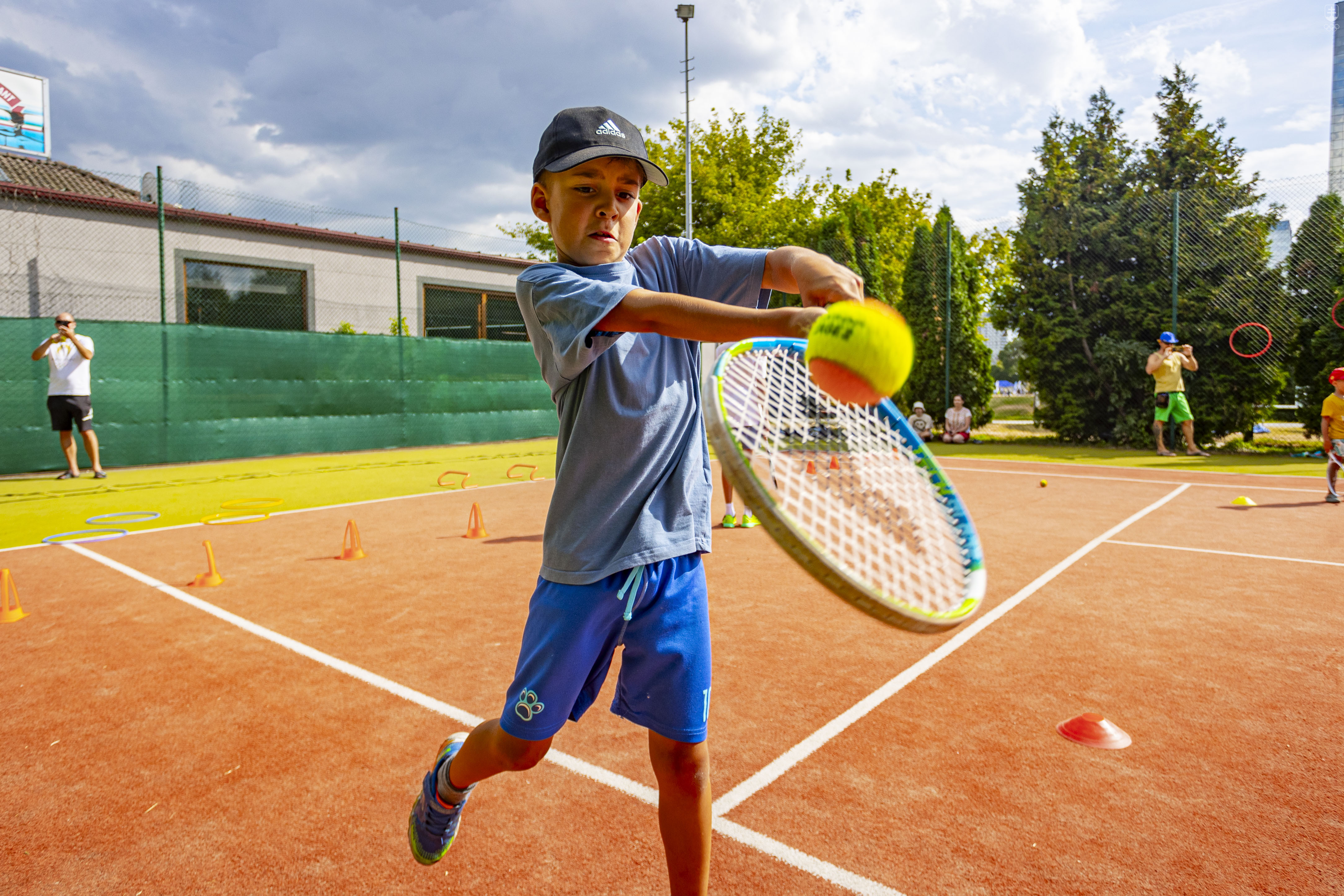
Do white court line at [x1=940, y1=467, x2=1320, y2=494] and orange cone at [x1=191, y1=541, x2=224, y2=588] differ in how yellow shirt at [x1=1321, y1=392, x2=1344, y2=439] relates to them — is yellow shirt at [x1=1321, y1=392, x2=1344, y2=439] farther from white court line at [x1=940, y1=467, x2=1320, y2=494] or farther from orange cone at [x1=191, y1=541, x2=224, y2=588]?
orange cone at [x1=191, y1=541, x2=224, y2=588]

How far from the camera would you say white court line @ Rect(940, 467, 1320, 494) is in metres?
10.1

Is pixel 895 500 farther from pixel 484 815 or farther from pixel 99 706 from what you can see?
pixel 99 706

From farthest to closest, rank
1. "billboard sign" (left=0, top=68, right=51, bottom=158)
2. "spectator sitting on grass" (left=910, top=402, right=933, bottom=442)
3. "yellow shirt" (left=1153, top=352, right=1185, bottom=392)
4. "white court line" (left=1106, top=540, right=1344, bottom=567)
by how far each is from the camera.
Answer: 1. "billboard sign" (left=0, top=68, right=51, bottom=158)
2. "spectator sitting on grass" (left=910, top=402, right=933, bottom=442)
3. "yellow shirt" (left=1153, top=352, right=1185, bottom=392)
4. "white court line" (left=1106, top=540, right=1344, bottom=567)

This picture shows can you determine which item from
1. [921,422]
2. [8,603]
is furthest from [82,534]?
[921,422]

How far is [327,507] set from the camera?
9.14 meters

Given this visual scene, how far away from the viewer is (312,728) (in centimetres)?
333

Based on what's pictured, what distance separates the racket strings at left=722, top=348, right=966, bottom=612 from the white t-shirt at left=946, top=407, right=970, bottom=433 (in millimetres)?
17801

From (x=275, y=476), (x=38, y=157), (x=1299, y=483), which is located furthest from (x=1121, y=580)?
(x=38, y=157)

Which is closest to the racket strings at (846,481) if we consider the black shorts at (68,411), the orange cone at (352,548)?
the orange cone at (352,548)

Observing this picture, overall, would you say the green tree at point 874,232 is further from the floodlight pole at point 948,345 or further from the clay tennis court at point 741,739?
the clay tennis court at point 741,739

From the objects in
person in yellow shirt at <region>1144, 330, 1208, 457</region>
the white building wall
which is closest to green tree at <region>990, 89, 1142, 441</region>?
person in yellow shirt at <region>1144, 330, 1208, 457</region>

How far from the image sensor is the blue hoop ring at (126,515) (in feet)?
25.7

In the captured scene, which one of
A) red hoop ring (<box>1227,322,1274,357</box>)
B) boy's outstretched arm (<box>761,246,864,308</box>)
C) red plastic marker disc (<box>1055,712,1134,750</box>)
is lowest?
red plastic marker disc (<box>1055,712,1134,750</box>)

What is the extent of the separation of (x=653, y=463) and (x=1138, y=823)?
1996 mm
